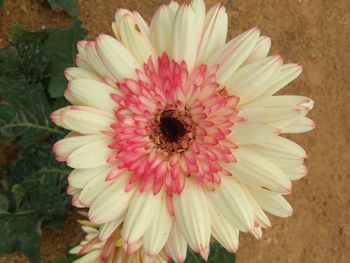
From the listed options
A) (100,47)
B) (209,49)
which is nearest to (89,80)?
(100,47)

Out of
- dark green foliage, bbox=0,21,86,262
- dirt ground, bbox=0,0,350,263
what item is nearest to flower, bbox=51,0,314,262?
dark green foliage, bbox=0,21,86,262

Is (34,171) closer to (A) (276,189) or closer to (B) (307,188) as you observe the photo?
(A) (276,189)

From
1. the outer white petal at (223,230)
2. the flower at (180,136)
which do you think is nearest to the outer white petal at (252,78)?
the flower at (180,136)

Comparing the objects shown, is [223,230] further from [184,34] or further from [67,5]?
[67,5]

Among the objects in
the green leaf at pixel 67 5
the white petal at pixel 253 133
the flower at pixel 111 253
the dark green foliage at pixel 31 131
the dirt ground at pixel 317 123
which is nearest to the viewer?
the white petal at pixel 253 133

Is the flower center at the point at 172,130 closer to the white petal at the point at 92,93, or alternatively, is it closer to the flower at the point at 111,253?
the white petal at the point at 92,93
